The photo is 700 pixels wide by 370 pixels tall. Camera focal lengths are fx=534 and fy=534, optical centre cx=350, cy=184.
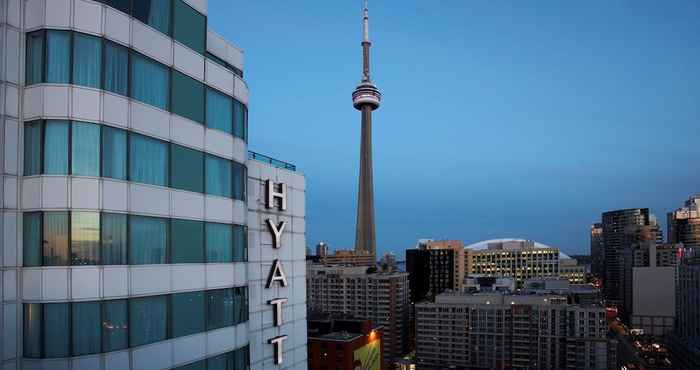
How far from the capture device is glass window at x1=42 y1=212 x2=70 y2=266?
52.4 ft

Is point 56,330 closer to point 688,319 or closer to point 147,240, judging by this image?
point 147,240

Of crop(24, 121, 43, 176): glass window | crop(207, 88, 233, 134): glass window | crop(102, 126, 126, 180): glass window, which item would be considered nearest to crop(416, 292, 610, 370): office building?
crop(207, 88, 233, 134): glass window

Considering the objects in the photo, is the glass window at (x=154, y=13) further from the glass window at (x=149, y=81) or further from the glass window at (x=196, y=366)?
the glass window at (x=196, y=366)

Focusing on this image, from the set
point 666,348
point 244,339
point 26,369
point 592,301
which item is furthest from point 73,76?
point 666,348

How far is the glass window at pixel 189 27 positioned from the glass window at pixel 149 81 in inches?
71.9

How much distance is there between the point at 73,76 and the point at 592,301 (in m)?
206

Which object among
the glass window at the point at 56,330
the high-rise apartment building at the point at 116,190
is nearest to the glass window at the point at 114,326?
the high-rise apartment building at the point at 116,190

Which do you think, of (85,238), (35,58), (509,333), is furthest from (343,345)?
(35,58)

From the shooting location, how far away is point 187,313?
66.8 ft

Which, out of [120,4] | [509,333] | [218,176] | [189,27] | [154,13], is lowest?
[509,333]

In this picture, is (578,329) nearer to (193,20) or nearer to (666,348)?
(666,348)

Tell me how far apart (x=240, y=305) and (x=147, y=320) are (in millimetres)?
6140

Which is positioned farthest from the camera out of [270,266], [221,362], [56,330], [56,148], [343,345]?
[343,345]

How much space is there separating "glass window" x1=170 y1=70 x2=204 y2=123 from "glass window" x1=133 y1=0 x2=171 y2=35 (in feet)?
5.65
